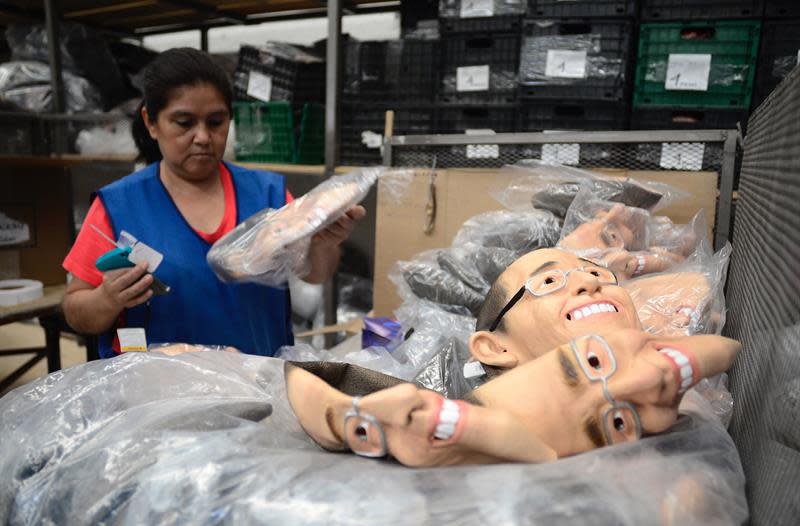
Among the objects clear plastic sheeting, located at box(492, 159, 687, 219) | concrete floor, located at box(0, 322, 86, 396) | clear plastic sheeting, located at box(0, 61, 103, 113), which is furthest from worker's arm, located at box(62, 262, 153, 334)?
clear plastic sheeting, located at box(0, 61, 103, 113)

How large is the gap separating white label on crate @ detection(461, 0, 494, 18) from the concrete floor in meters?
2.77

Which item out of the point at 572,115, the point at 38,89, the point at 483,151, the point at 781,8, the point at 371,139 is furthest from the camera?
the point at 38,89

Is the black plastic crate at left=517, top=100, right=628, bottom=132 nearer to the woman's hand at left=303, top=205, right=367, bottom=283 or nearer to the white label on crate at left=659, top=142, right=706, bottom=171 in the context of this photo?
the white label on crate at left=659, top=142, right=706, bottom=171

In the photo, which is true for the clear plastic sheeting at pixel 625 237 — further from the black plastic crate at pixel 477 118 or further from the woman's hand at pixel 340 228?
the black plastic crate at pixel 477 118

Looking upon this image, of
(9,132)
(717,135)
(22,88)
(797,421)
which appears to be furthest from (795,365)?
(22,88)

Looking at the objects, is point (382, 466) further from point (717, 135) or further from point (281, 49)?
point (281, 49)

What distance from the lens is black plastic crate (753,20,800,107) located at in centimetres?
181

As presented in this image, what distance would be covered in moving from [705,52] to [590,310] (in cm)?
162

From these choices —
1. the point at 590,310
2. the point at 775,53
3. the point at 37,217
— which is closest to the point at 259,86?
the point at 37,217

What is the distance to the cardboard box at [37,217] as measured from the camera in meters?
2.48

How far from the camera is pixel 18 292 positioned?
2.11m

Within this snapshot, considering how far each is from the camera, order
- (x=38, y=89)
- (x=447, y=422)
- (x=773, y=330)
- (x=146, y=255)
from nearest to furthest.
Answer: (x=447, y=422) < (x=773, y=330) < (x=146, y=255) < (x=38, y=89)

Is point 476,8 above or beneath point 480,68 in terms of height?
above

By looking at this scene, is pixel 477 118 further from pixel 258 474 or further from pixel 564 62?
pixel 258 474
